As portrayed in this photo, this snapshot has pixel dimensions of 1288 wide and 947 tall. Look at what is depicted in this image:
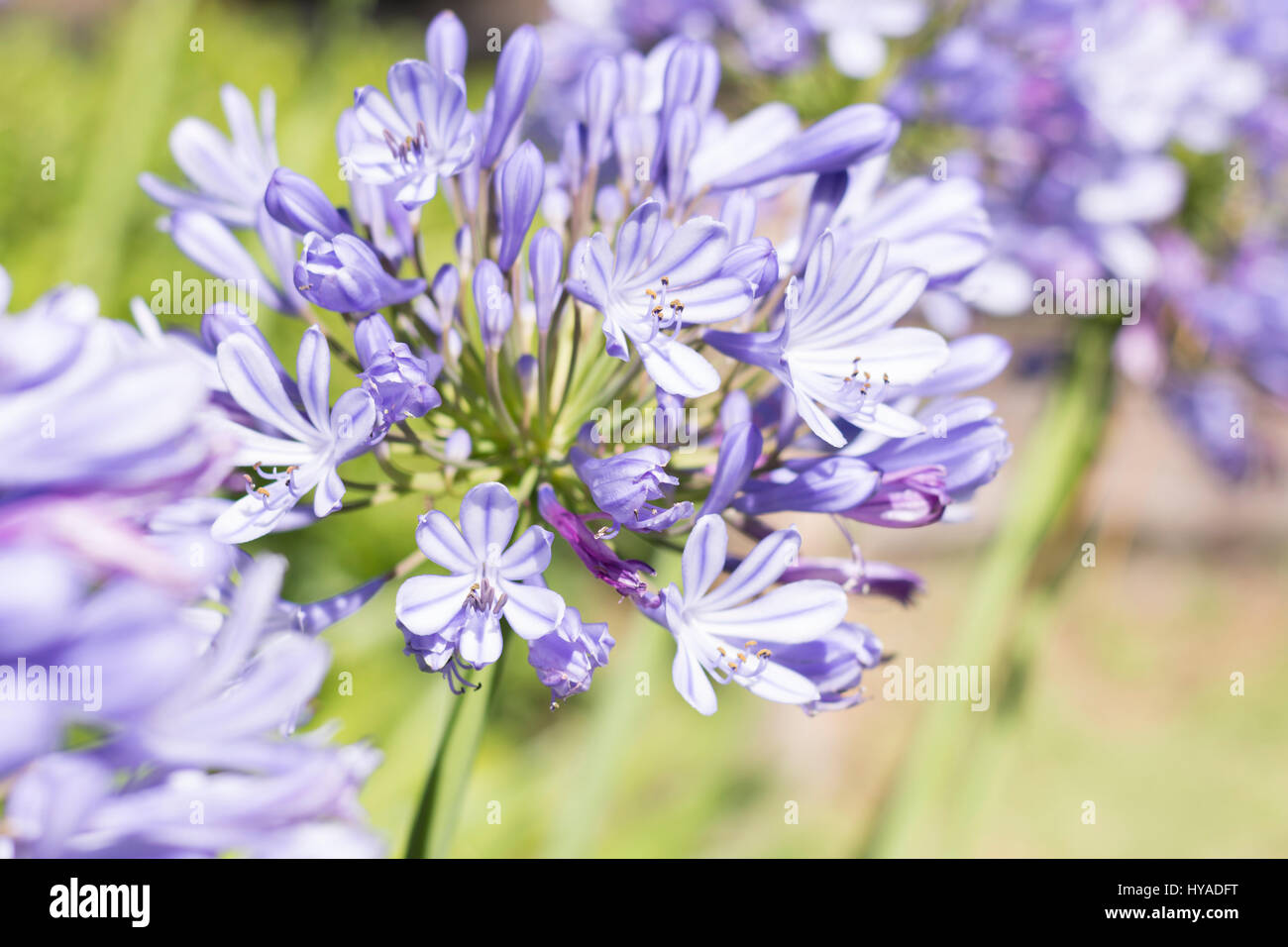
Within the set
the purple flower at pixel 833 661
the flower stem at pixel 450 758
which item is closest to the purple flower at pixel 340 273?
the flower stem at pixel 450 758

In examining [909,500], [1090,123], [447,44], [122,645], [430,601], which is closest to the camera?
[122,645]

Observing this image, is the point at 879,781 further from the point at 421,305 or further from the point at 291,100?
the point at 291,100

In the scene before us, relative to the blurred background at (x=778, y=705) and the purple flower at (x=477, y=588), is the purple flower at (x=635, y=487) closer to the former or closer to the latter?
the purple flower at (x=477, y=588)

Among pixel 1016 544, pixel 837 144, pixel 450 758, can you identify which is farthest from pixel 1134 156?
pixel 450 758

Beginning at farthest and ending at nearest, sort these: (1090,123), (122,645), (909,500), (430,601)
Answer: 1. (1090,123)
2. (909,500)
3. (430,601)
4. (122,645)

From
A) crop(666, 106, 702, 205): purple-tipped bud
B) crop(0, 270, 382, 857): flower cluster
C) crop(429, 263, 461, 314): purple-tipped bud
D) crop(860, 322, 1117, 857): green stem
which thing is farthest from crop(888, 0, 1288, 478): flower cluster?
crop(0, 270, 382, 857): flower cluster

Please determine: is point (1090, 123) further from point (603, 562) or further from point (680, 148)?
point (603, 562)
